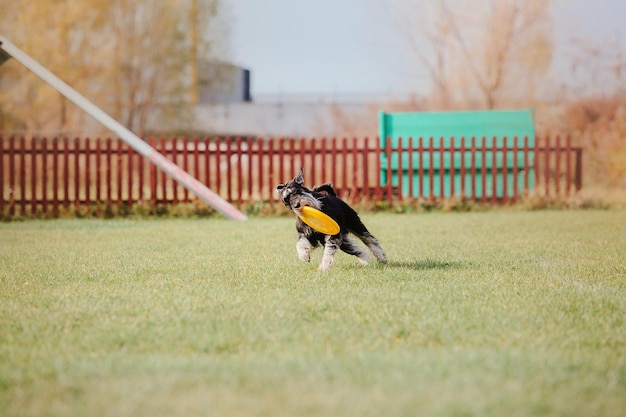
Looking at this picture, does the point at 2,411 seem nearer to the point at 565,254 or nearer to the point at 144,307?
the point at 144,307

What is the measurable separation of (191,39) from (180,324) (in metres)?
30.4

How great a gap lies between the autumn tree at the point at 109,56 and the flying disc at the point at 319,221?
25.9m

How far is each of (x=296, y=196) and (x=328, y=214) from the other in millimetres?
349

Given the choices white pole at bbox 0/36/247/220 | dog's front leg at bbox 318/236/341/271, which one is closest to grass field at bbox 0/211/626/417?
dog's front leg at bbox 318/236/341/271

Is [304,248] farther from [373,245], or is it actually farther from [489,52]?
[489,52]

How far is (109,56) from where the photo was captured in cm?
3228

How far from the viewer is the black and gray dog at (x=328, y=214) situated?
24.4ft

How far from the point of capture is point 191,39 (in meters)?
34.3

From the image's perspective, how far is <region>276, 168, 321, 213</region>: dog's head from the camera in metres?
7.35

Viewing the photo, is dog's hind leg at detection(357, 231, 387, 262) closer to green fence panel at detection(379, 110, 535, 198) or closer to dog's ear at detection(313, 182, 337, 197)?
dog's ear at detection(313, 182, 337, 197)

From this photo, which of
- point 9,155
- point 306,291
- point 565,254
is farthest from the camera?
point 9,155

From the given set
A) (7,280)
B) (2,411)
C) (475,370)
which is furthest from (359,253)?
(2,411)

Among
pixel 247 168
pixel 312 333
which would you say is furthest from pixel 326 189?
pixel 247 168

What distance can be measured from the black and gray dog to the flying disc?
6 centimetres
